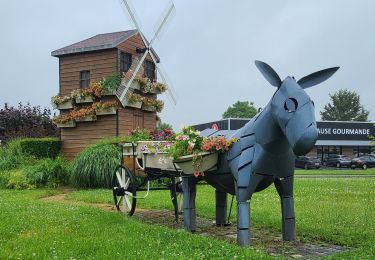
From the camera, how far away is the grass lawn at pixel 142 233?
5.53 meters

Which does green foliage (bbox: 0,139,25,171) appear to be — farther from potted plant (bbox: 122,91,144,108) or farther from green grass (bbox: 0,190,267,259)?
green grass (bbox: 0,190,267,259)

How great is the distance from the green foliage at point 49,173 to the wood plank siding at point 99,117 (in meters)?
2.44

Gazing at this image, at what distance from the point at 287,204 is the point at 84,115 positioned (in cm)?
1485

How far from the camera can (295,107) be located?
5.38 meters

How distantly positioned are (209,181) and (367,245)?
8.33 feet

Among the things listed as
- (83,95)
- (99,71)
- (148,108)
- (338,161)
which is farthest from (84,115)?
(338,161)

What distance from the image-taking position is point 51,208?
9.77 m

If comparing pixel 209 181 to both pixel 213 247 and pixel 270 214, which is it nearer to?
pixel 213 247

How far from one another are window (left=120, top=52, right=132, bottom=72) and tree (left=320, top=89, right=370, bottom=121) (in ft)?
194

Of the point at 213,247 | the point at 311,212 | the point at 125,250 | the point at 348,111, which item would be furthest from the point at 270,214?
the point at 348,111

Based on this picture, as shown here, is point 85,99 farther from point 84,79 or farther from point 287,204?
point 287,204

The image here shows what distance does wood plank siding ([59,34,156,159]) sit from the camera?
20.1 metres

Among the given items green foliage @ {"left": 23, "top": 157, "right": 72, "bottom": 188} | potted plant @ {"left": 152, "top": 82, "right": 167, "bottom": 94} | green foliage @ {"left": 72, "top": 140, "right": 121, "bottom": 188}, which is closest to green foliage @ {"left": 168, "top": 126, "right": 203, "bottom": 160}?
green foliage @ {"left": 72, "top": 140, "right": 121, "bottom": 188}

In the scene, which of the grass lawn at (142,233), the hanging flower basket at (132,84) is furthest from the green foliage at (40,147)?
the grass lawn at (142,233)
